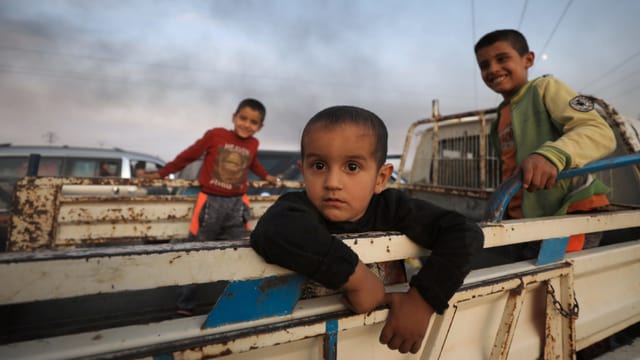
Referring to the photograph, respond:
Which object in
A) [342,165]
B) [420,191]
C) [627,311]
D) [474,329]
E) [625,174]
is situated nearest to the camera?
[342,165]

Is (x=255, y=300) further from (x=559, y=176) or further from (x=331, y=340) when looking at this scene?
(x=559, y=176)

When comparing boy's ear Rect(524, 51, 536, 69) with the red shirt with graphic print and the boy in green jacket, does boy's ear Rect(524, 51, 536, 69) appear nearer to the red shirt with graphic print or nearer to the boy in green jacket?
the boy in green jacket

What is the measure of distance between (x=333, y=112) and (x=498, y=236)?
75 centimetres

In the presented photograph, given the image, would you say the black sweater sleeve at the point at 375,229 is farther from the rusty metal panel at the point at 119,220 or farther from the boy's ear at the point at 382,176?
the rusty metal panel at the point at 119,220

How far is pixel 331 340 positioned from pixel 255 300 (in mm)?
252

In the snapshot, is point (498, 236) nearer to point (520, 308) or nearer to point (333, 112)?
point (520, 308)

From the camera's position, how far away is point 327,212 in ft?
3.01

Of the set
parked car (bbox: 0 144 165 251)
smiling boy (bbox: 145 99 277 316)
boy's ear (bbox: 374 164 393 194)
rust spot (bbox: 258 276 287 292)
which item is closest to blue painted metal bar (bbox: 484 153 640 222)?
boy's ear (bbox: 374 164 393 194)

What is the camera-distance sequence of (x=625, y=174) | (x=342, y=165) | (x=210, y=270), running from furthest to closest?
(x=625, y=174) → (x=342, y=165) → (x=210, y=270)

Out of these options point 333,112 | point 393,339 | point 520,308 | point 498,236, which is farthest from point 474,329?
point 333,112

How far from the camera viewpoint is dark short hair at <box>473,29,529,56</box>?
1.71 metres

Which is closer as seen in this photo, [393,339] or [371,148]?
[393,339]

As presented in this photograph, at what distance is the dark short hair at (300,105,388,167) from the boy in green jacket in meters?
0.67

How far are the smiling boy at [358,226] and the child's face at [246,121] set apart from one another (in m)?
1.91
